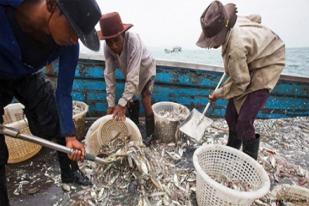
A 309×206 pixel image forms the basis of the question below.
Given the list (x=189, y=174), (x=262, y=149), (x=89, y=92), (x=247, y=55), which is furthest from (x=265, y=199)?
(x=89, y=92)

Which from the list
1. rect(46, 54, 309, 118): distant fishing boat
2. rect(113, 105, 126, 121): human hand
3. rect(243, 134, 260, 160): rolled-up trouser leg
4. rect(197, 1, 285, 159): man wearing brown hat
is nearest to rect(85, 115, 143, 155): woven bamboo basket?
rect(113, 105, 126, 121): human hand

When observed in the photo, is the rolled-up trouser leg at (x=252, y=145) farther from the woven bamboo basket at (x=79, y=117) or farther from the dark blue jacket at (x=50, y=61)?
the woven bamboo basket at (x=79, y=117)

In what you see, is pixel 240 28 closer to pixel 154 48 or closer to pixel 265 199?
pixel 265 199

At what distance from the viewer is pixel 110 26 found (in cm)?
296

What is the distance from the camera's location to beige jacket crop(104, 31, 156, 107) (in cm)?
322

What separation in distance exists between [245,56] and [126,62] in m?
1.64

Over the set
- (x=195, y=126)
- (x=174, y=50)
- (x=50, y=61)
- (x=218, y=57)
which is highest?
(x=50, y=61)

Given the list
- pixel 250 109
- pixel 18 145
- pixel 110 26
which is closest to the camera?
pixel 250 109

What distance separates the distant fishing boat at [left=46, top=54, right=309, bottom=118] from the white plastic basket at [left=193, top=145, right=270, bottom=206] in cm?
192

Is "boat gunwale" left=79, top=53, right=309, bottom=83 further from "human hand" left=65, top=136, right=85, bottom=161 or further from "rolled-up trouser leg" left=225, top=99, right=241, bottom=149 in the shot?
"human hand" left=65, top=136, right=85, bottom=161

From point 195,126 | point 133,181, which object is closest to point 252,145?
point 195,126

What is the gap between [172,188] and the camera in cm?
290

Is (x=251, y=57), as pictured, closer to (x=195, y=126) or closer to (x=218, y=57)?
(x=195, y=126)

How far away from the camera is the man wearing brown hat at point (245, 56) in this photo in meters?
2.51
